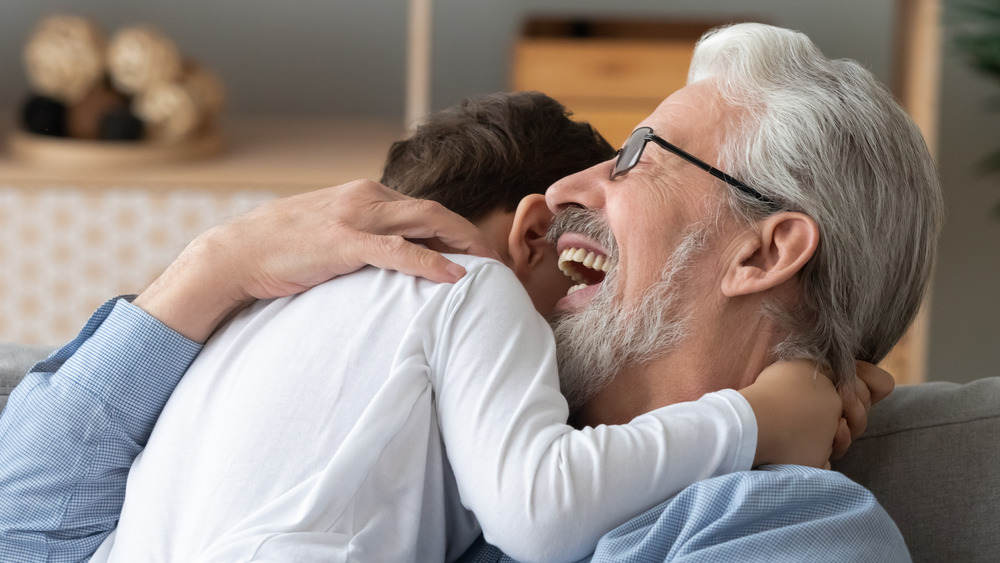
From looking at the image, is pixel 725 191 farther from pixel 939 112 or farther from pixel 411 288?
pixel 939 112

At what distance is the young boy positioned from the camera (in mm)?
954

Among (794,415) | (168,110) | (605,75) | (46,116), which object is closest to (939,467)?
(794,415)

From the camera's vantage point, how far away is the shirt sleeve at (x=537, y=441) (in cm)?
94

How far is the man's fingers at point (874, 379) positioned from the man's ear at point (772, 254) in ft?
0.55

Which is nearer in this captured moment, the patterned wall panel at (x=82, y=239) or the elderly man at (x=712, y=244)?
the elderly man at (x=712, y=244)

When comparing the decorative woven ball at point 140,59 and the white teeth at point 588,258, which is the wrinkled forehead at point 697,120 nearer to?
the white teeth at point 588,258

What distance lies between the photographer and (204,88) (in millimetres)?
2959

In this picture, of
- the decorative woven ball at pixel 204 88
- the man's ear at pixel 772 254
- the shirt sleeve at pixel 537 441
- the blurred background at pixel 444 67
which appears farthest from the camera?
the blurred background at pixel 444 67

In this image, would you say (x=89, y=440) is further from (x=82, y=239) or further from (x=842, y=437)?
(x=82, y=239)

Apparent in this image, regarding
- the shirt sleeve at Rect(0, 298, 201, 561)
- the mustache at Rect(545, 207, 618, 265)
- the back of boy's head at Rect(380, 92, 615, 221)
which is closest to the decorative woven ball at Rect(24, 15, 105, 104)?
the back of boy's head at Rect(380, 92, 615, 221)

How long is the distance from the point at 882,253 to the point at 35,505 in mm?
1015

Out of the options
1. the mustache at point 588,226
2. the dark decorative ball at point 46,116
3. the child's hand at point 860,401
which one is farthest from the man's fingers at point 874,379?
the dark decorative ball at point 46,116

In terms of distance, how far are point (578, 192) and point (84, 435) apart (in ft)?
2.11

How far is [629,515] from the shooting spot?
1008mm
